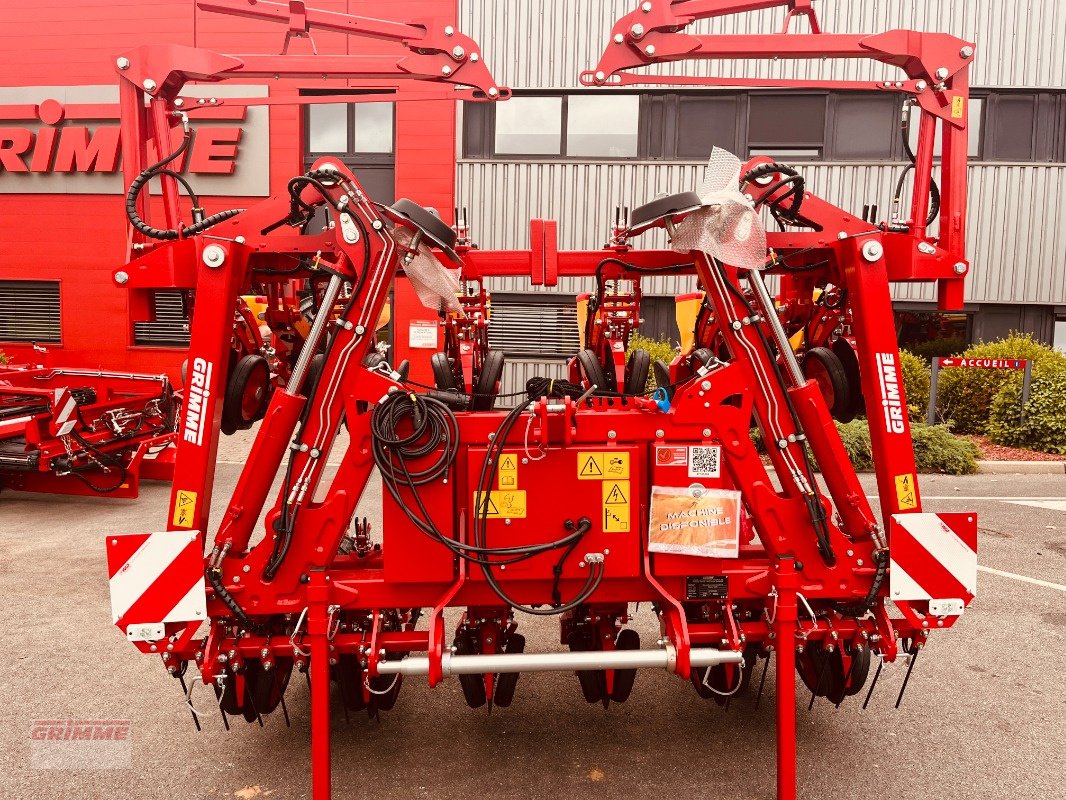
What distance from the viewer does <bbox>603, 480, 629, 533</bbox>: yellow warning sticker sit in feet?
9.36

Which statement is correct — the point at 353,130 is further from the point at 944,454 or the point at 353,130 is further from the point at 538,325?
the point at 944,454

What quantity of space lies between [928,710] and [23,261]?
52.2 feet

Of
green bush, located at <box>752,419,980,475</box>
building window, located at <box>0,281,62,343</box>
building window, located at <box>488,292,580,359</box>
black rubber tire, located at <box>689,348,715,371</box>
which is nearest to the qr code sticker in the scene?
black rubber tire, located at <box>689,348,715,371</box>

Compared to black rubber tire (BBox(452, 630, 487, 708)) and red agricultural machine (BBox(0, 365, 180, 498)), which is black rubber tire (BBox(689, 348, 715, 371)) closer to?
black rubber tire (BBox(452, 630, 487, 708))

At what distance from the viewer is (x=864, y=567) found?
2926mm

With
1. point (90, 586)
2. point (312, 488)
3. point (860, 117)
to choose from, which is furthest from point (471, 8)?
point (312, 488)

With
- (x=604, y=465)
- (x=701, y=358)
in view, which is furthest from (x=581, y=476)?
(x=701, y=358)

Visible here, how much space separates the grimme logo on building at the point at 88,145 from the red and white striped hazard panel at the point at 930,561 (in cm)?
1289

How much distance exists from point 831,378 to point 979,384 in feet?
31.3

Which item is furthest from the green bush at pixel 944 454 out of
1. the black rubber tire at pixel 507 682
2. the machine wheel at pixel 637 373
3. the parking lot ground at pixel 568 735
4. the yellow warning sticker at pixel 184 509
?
the yellow warning sticker at pixel 184 509

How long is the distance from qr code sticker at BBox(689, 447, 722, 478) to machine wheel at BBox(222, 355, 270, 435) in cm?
188

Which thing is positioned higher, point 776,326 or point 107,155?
point 107,155

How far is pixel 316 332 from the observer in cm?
285

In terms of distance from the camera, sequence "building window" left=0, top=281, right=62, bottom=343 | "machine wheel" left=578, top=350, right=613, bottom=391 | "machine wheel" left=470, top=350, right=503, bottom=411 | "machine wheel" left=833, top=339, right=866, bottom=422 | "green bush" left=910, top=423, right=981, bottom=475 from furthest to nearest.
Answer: "building window" left=0, top=281, right=62, bottom=343 < "green bush" left=910, top=423, right=981, bottom=475 < "machine wheel" left=578, top=350, right=613, bottom=391 < "machine wheel" left=470, top=350, right=503, bottom=411 < "machine wheel" left=833, top=339, right=866, bottom=422
